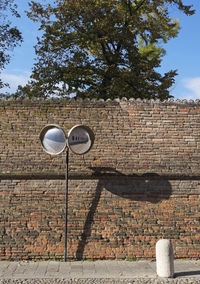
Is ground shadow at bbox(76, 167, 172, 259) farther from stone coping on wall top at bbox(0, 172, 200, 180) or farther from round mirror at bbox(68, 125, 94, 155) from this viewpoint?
round mirror at bbox(68, 125, 94, 155)

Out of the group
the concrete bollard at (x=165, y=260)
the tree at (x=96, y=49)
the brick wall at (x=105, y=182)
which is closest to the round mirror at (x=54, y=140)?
the brick wall at (x=105, y=182)

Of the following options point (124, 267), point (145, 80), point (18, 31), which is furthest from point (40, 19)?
point (124, 267)

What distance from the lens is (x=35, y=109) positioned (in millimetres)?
8758

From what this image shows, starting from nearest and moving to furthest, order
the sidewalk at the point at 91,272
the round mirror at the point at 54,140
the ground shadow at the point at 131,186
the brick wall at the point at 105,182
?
the sidewalk at the point at 91,272 < the round mirror at the point at 54,140 < the brick wall at the point at 105,182 < the ground shadow at the point at 131,186

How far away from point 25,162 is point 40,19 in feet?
42.6

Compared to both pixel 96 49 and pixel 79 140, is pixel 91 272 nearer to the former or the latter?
pixel 79 140

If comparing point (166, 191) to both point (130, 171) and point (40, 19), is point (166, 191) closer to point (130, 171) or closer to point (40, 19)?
point (130, 171)

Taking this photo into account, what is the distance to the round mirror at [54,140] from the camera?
7755mm

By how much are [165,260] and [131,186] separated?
2.17 metres

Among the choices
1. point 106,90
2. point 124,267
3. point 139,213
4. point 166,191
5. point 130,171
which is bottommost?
point 124,267

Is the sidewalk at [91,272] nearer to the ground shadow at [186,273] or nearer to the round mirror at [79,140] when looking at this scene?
the ground shadow at [186,273]

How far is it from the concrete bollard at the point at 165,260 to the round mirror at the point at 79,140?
9.00 ft

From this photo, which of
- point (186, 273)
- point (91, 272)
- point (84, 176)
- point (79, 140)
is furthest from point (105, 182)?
point (186, 273)

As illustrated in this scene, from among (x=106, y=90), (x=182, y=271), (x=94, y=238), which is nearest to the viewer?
(x=182, y=271)
